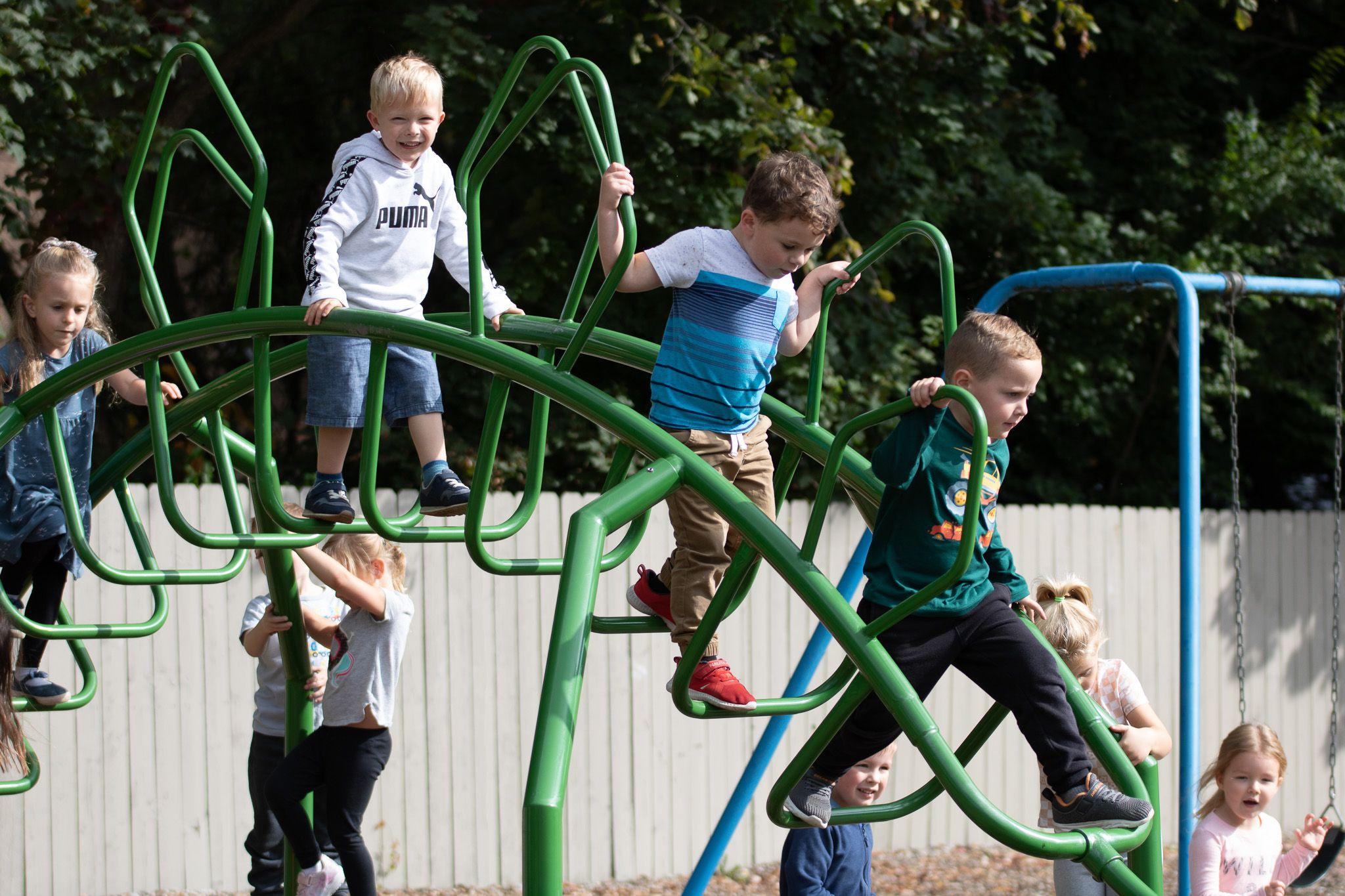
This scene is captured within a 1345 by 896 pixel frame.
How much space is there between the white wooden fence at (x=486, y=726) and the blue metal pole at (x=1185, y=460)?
258 cm

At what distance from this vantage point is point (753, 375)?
2990 millimetres

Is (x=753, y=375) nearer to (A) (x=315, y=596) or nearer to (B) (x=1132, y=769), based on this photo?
(B) (x=1132, y=769)

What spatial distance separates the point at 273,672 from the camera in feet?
15.9

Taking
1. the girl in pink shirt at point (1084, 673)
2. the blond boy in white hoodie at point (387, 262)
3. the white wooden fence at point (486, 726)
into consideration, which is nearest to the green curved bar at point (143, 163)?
the blond boy in white hoodie at point (387, 262)

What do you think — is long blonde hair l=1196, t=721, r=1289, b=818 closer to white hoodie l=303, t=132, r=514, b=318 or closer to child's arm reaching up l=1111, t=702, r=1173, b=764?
child's arm reaching up l=1111, t=702, r=1173, b=764

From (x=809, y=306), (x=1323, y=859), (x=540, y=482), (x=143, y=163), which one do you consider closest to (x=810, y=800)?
(x=540, y=482)

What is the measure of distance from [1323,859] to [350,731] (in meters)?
2.66

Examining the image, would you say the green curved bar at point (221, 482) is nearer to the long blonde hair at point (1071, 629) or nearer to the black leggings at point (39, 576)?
the black leggings at point (39, 576)

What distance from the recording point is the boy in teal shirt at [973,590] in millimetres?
2682

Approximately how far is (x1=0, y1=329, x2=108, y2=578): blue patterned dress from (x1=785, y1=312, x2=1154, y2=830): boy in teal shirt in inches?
79.2

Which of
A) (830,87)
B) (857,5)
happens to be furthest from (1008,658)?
(830,87)

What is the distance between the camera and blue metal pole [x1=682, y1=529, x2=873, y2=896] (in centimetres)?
463

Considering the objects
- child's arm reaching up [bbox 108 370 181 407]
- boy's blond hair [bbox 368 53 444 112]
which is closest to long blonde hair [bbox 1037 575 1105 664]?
boy's blond hair [bbox 368 53 444 112]

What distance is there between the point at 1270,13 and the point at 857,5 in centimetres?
479
